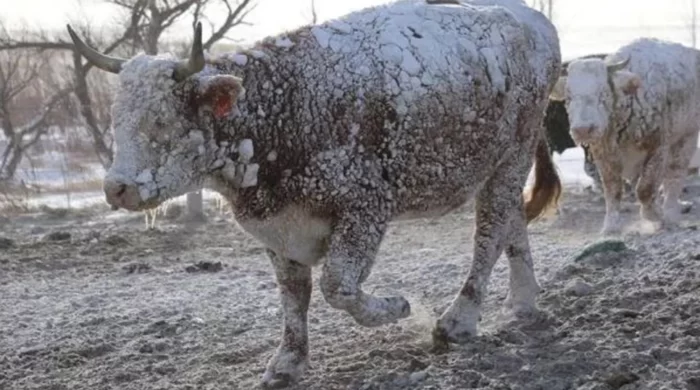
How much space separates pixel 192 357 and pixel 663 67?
6.32 metres

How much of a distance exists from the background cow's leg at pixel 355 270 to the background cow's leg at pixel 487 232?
86 centimetres

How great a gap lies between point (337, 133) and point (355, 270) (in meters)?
0.56

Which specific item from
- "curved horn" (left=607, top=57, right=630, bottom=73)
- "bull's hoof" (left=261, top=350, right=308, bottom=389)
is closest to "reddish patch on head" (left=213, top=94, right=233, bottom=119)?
"bull's hoof" (left=261, top=350, right=308, bottom=389)

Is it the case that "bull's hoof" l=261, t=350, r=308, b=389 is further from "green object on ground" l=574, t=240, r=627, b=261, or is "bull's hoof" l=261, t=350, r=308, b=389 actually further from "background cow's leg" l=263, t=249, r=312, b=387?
"green object on ground" l=574, t=240, r=627, b=261

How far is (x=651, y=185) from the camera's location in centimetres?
981

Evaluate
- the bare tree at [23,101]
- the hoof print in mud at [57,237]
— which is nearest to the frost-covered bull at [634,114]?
the hoof print in mud at [57,237]

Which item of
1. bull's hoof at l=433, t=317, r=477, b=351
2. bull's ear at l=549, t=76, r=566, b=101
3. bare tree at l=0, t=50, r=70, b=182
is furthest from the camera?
bare tree at l=0, t=50, r=70, b=182

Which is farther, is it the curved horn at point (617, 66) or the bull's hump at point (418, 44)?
the curved horn at point (617, 66)

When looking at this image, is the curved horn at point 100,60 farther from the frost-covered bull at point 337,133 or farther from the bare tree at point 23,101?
the bare tree at point 23,101

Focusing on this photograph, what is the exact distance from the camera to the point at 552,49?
18.9 feet

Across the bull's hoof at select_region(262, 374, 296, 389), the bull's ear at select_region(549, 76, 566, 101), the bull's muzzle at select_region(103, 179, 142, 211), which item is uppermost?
the bull's muzzle at select_region(103, 179, 142, 211)

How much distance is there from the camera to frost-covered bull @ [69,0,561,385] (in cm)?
422

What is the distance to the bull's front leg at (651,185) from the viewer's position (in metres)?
9.80


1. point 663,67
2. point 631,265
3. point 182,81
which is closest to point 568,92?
point 663,67
